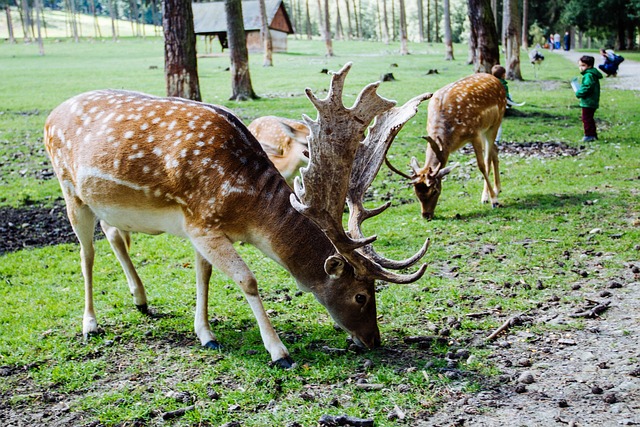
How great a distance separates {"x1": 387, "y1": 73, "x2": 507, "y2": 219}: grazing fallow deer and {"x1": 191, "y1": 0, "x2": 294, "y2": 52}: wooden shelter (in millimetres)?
48486

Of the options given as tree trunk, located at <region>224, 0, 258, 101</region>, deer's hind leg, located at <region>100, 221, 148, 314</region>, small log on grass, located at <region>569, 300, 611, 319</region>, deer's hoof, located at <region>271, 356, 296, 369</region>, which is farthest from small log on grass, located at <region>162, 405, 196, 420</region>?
tree trunk, located at <region>224, 0, 258, 101</region>

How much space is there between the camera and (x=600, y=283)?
22.5 feet

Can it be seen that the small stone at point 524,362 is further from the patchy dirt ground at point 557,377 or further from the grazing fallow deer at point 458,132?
the grazing fallow deer at point 458,132

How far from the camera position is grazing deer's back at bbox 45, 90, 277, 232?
5.59m

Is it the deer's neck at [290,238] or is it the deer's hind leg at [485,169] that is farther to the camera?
the deer's hind leg at [485,169]

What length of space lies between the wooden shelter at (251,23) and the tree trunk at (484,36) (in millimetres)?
40986

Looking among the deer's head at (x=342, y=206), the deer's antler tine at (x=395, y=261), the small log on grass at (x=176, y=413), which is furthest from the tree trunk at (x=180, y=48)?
the small log on grass at (x=176, y=413)

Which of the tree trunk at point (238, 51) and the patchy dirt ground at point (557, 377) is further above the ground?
the tree trunk at point (238, 51)

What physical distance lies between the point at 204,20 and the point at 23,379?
2395 inches

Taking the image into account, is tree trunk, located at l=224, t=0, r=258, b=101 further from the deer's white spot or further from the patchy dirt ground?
the patchy dirt ground

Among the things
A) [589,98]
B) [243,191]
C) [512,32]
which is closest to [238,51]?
[512,32]

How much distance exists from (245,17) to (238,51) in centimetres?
3966

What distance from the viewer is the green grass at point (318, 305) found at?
499cm

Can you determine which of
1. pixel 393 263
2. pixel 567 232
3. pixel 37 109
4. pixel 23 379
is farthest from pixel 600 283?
pixel 37 109
